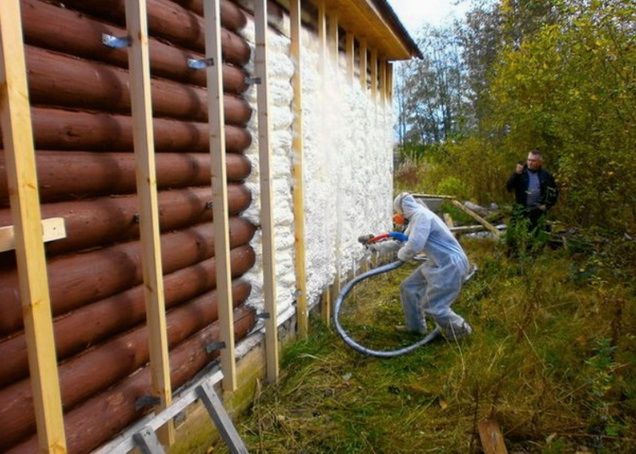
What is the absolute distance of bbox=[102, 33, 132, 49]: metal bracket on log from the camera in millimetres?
2162

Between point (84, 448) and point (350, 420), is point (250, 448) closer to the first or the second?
point (350, 420)

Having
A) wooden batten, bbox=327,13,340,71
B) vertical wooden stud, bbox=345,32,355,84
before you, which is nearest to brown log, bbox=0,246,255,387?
wooden batten, bbox=327,13,340,71

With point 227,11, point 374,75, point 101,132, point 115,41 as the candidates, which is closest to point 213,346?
point 101,132

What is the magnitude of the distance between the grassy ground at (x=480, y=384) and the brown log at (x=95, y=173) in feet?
5.72

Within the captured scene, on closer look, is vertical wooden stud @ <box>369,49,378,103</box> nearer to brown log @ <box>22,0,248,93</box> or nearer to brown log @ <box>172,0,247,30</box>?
brown log @ <box>172,0,247,30</box>

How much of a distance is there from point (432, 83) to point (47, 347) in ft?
95.2

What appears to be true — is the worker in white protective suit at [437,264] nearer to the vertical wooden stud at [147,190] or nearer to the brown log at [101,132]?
the brown log at [101,132]

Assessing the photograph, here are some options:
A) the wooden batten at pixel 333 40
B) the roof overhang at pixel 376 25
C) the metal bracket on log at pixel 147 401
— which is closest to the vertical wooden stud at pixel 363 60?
the roof overhang at pixel 376 25

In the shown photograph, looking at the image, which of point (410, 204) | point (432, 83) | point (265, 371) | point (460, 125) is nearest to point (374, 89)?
point (410, 204)

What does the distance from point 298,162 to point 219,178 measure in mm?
1592

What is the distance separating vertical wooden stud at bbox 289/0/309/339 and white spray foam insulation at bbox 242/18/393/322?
0.06 metres

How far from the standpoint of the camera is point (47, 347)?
5.48ft

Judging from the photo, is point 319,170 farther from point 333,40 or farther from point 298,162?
point 333,40

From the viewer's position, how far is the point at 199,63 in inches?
111
